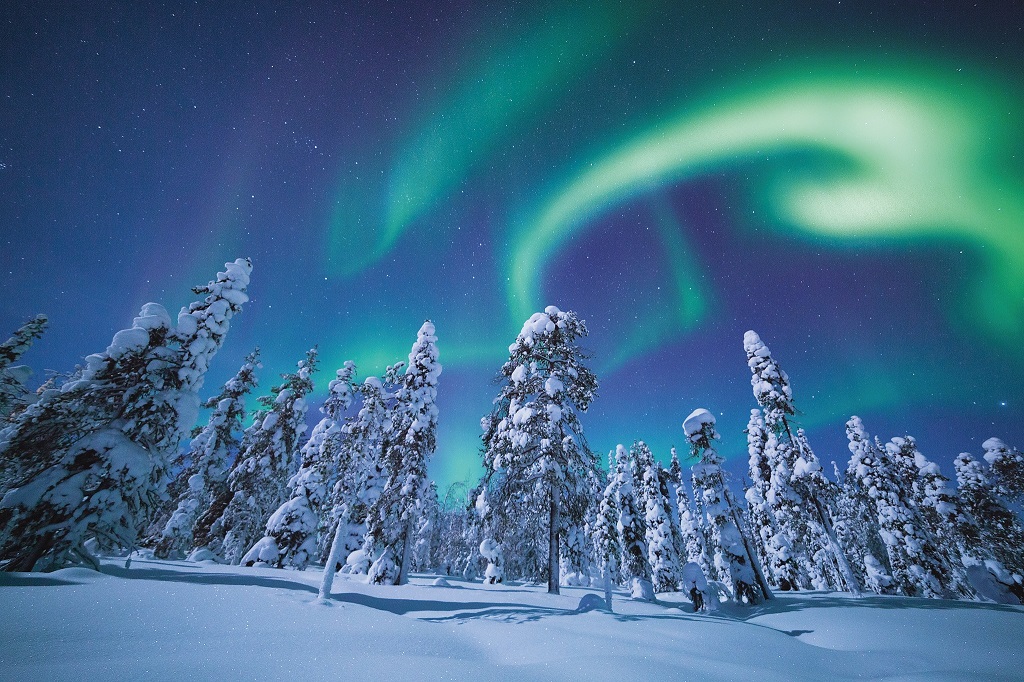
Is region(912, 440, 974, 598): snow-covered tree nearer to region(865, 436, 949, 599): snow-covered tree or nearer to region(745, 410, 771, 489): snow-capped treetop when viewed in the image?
region(865, 436, 949, 599): snow-covered tree

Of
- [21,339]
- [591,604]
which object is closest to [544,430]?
[591,604]

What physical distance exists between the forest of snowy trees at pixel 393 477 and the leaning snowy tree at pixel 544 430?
0.08 metres

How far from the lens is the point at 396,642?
4840 mm

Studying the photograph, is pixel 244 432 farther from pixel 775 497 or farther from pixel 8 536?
pixel 775 497

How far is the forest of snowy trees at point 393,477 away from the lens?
10164 millimetres

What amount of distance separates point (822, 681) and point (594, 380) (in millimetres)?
12485

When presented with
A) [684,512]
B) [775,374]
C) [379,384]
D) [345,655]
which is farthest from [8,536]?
[684,512]

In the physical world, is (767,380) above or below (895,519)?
above

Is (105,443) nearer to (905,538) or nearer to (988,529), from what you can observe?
(905,538)

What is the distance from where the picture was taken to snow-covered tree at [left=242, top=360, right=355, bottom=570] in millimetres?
17641

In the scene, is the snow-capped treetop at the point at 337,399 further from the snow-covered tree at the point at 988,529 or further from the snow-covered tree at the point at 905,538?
the snow-covered tree at the point at 988,529

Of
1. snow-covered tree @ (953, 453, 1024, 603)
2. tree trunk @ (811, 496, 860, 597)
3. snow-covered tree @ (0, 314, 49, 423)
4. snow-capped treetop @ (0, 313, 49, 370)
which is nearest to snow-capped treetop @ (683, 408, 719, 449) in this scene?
tree trunk @ (811, 496, 860, 597)

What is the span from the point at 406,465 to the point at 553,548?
8.44 meters

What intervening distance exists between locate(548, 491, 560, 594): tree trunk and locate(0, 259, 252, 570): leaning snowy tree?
1258 cm
